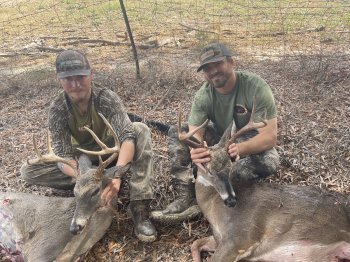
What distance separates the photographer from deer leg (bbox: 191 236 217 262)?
13.8ft

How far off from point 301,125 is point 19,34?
24.5 feet

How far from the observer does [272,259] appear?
3814mm

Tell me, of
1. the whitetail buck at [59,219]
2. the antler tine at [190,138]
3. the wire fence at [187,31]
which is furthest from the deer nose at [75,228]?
the wire fence at [187,31]

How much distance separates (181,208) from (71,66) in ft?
5.92

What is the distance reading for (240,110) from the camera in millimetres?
4789

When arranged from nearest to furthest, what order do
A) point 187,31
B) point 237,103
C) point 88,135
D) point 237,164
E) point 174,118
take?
point 237,164
point 237,103
point 88,135
point 174,118
point 187,31

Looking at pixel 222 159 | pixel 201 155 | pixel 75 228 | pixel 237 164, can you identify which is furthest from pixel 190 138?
pixel 75 228

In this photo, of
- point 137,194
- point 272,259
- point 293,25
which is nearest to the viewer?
point 272,259

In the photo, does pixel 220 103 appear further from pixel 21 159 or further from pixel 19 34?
pixel 19 34

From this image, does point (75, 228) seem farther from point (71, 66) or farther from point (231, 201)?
point (71, 66)

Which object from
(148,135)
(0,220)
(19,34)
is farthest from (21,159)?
(19,34)

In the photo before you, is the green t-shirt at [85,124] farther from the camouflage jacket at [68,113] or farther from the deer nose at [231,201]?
the deer nose at [231,201]

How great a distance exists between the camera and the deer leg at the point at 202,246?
4.21m

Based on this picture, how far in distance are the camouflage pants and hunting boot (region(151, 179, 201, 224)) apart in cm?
22
